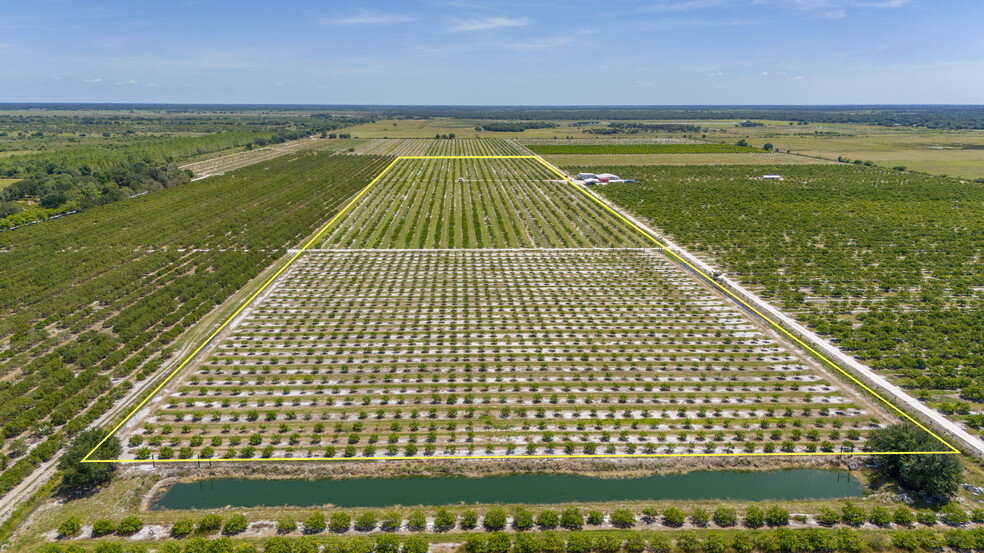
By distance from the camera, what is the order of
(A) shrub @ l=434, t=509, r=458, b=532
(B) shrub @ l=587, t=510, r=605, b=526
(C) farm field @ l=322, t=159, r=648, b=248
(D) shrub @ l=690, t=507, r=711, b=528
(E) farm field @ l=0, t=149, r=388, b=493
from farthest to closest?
(C) farm field @ l=322, t=159, r=648, b=248 → (E) farm field @ l=0, t=149, r=388, b=493 → (D) shrub @ l=690, t=507, r=711, b=528 → (B) shrub @ l=587, t=510, r=605, b=526 → (A) shrub @ l=434, t=509, r=458, b=532

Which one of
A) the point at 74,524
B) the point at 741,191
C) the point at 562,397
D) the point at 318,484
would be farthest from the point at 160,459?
the point at 741,191

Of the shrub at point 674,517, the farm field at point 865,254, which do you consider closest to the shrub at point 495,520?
the shrub at point 674,517

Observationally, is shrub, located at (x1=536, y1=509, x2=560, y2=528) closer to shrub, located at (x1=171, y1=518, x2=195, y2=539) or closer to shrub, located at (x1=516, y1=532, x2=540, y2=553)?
shrub, located at (x1=516, y1=532, x2=540, y2=553)

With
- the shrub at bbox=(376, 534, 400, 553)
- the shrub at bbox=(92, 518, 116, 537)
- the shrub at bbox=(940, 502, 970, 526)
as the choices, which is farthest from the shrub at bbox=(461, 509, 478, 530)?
the shrub at bbox=(940, 502, 970, 526)

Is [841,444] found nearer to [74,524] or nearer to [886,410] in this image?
[886,410]

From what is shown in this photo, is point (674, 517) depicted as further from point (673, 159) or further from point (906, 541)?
point (673, 159)

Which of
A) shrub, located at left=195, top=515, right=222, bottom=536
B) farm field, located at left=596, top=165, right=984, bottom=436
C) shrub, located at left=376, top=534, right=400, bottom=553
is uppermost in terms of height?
farm field, located at left=596, top=165, right=984, bottom=436
